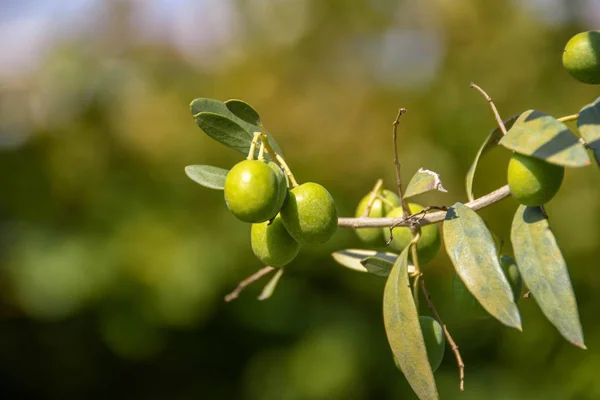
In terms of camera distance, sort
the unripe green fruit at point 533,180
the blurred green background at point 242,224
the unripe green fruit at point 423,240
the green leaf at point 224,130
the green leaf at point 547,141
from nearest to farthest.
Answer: the green leaf at point 547,141 → the unripe green fruit at point 533,180 → the green leaf at point 224,130 → the unripe green fruit at point 423,240 → the blurred green background at point 242,224

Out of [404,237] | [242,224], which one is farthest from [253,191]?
[242,224]

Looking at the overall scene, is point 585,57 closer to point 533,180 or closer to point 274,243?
point 533,180

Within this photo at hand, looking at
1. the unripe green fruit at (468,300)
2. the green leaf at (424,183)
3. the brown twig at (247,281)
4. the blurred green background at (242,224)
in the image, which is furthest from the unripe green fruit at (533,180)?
the blurred green background at (242,224)

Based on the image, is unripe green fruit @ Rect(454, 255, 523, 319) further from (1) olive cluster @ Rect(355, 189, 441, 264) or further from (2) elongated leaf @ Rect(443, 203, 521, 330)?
(2) elongated leaf @ Rect(443, 203, 521, 330)

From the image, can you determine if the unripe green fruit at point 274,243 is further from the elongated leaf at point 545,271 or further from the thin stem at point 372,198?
the elongated leaf at point 545,271

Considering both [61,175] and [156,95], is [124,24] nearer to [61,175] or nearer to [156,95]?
[156,95]

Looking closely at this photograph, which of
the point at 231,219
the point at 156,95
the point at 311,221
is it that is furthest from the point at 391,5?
the point at 311,221
